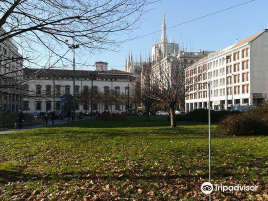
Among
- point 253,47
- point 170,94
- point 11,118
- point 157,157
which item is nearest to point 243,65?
point 253,47

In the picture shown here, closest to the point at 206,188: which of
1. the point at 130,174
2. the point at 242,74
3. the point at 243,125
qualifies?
the point at 130,174

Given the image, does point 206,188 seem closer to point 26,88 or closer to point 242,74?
point 26,88

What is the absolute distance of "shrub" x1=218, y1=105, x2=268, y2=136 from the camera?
584 inches

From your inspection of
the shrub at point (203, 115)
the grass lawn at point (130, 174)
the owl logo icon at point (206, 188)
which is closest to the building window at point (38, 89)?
the grass lawn at point (130, 174)

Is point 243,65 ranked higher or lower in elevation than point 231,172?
higher

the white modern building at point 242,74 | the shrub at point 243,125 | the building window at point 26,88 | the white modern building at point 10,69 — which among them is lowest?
the shrub at point 243,125

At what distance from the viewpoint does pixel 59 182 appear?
20.1 ft

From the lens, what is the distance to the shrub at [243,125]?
14.8 m

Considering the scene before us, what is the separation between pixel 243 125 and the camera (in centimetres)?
1491

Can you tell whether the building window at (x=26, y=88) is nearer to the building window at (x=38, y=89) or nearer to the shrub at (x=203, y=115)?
the building window at (x=38, y=89)

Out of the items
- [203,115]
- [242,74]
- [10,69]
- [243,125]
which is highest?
[242,74]

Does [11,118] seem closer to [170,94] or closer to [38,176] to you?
[170,94]

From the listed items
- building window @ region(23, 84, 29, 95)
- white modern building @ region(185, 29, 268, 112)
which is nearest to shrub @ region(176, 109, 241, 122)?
white modern building @ region(185, 29, 268, 112)

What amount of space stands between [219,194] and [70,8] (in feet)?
16.4
